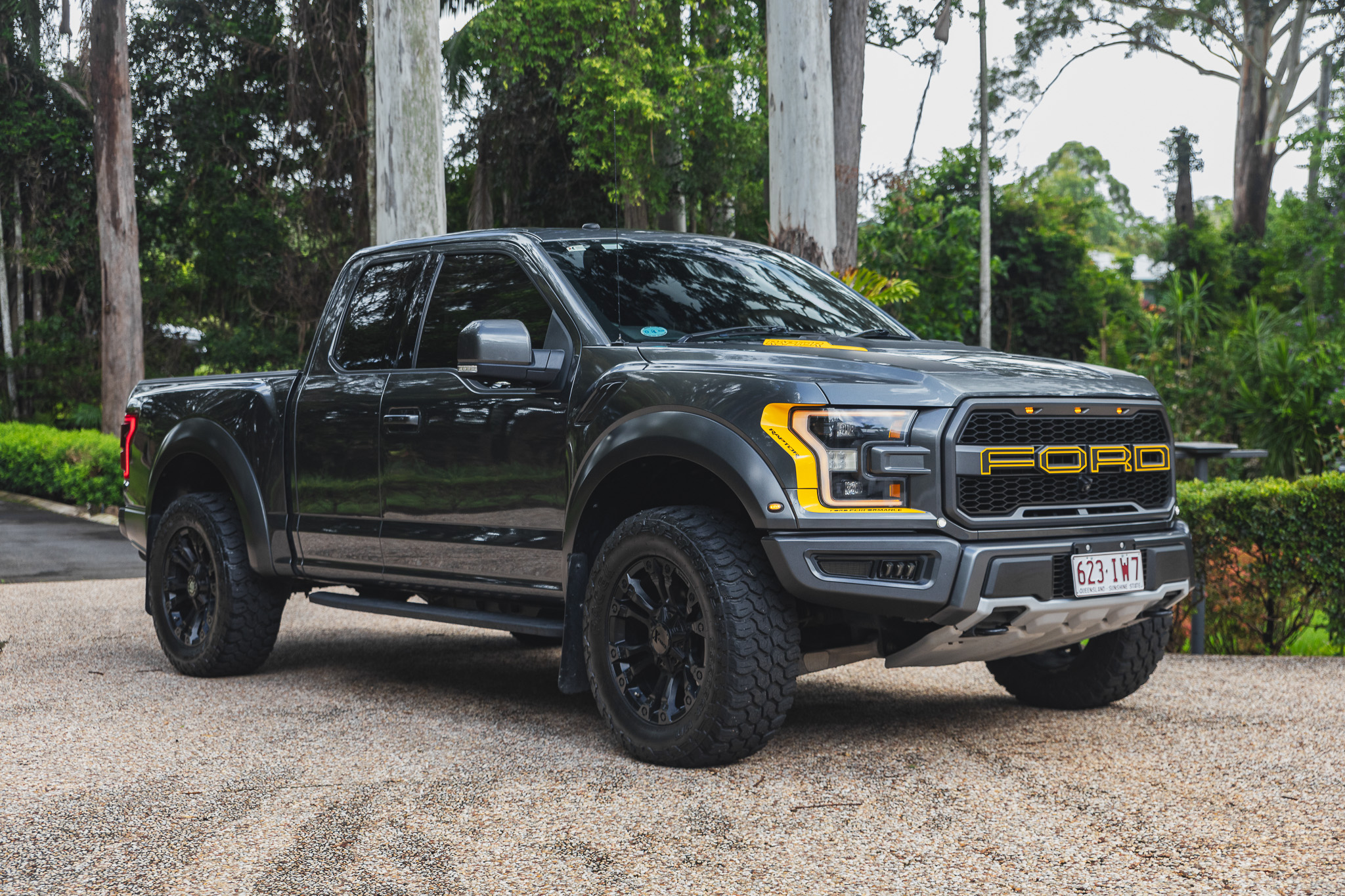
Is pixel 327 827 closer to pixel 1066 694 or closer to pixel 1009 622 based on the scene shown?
pixel 1009 622

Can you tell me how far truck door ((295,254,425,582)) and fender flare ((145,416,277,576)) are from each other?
0.87 ft

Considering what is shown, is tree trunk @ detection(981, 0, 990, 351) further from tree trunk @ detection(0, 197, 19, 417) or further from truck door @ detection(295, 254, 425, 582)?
truck door @ detection(295, 254, 425, 582)

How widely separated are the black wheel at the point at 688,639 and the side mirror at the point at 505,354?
74 centimetres

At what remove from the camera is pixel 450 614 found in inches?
221

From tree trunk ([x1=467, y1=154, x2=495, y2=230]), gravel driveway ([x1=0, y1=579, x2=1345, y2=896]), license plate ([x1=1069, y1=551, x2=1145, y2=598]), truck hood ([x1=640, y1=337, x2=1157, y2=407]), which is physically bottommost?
gravel driveway ([x1=0, y1=579, x2=1345, y2=896])

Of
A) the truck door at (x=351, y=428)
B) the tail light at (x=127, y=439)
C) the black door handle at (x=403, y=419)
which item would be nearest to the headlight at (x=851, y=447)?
the black door handle at (x=403, y=419)

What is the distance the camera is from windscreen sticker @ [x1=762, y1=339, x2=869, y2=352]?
4.88 meters

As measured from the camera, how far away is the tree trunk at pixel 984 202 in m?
32.3

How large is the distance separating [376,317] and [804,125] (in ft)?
17.0

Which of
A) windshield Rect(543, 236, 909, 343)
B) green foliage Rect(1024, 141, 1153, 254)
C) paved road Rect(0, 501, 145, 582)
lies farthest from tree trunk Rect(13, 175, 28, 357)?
green foliage Rect(1024, 141, 1153, 254)

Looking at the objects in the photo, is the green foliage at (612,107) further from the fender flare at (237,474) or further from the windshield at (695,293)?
the windshield at (695,293)

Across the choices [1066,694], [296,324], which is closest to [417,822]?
[1066,694]

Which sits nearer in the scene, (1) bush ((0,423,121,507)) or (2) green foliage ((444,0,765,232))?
(1) bush ((0,423,121,507))

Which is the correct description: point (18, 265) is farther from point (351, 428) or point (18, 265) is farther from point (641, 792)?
point (641, 792)
